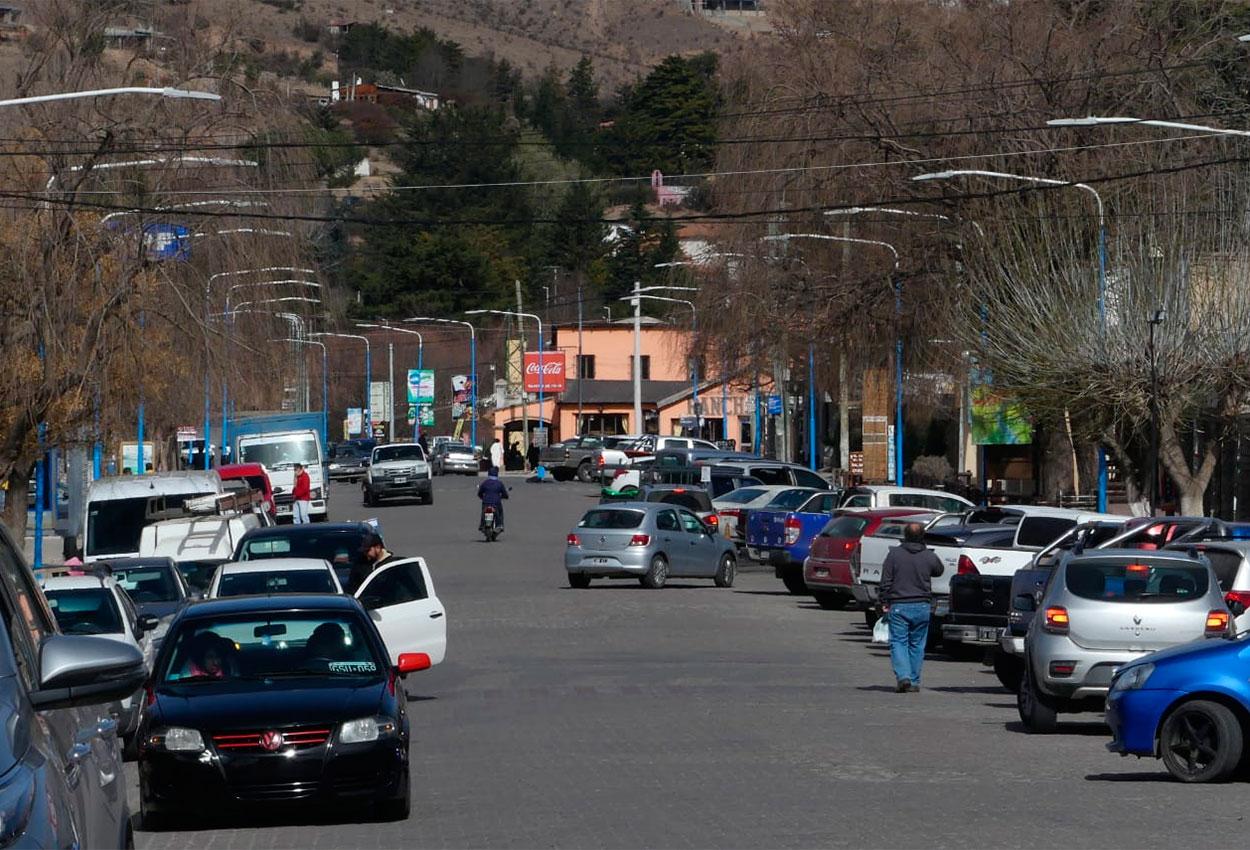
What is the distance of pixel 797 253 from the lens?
47969 mm

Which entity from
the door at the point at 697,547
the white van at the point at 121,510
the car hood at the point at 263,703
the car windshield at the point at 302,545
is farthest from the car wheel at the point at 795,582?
the car hood at the point at 263,703

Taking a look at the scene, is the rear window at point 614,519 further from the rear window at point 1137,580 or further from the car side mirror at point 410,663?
the car side mirror at point 410,663

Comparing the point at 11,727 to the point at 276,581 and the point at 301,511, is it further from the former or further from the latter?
the point at 301,511

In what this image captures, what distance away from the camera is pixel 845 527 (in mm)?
30375

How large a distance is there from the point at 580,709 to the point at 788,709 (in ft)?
6.63

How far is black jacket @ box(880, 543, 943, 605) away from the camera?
20484 millimetres

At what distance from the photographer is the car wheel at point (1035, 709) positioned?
17.2 metres

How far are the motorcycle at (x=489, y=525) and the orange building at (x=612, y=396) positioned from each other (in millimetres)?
61863

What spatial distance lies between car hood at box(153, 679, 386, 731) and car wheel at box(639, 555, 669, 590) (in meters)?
23.0

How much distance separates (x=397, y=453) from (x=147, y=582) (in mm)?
40906

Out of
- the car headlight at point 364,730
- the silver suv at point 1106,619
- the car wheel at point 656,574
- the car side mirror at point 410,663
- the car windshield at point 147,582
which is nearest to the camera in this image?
the car headlight at point 364,730

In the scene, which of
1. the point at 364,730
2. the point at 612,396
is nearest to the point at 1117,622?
the point at 364,730

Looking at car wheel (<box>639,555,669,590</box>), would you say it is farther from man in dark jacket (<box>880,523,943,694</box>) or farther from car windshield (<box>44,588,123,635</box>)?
car windshield (<box>44,588,123,635</box>)

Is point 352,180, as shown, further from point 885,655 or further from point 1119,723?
point 1119,723
